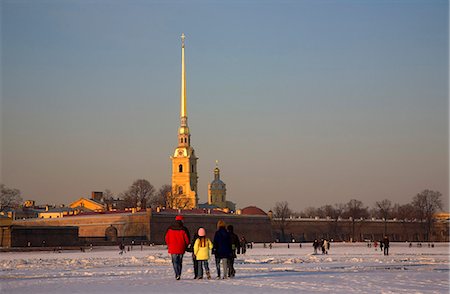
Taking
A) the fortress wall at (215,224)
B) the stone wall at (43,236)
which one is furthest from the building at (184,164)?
the stone wall at (43,236)

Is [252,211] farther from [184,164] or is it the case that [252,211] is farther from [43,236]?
[43,236]

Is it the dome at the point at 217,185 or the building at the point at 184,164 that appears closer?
the building at the point at 184,164

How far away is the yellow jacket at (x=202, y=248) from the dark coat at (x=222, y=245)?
240 mm

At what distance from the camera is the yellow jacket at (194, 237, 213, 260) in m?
21.2

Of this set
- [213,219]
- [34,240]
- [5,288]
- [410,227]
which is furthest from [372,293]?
[410,227]

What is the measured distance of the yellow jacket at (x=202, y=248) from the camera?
21219 millimetres

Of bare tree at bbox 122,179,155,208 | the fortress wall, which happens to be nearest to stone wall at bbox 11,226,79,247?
the fortress wall

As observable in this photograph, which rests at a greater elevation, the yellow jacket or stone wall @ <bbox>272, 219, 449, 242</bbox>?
stone wall @ <bbox>272, 219, 449, 242</bbox>

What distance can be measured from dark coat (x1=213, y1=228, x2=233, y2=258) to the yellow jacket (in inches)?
9.5

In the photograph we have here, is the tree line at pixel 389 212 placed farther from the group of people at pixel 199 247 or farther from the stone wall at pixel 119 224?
the group of people at pixel 199 247

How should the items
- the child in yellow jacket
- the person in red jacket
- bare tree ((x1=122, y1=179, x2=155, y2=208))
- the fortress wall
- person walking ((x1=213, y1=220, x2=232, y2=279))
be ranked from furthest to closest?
bare tree ((x1=122, y1=179, x2=155, y2=208)) < the fortress wall < person walking ((x1=213, y1=220, x2=232, y2=279)) < the child in yellow jacket < the person in red jacket

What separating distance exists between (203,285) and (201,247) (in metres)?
1.98

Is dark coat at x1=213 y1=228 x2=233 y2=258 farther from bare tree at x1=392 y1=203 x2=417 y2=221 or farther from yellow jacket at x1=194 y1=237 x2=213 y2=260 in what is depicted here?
bare tree at x1=392 y1=203 x2=417 y2=221

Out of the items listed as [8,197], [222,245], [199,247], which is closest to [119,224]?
[8,197]
